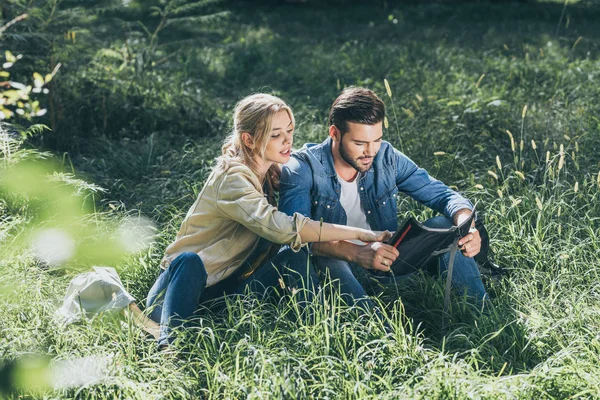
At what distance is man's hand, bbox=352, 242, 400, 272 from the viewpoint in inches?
145

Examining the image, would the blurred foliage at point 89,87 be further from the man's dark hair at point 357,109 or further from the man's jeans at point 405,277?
the man's jeans at point 405,277

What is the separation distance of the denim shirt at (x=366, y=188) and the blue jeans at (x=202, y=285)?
0.32 meters

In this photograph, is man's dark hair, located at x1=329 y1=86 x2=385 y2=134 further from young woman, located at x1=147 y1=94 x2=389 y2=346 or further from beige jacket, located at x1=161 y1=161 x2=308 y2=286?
beige jacket, located at x1=161 y1=161 x2=308 y2=286

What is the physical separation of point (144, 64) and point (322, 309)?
196 inches

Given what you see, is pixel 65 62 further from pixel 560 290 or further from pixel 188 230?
pixel 560 290

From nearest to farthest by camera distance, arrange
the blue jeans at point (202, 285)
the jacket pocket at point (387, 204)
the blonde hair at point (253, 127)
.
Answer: the blue jeans at point (202, 285) → the blonde hair at point (253, 127) → the jacket pocket at point (387, 204)

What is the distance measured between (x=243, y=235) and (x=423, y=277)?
3.16 feet

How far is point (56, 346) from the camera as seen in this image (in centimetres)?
344

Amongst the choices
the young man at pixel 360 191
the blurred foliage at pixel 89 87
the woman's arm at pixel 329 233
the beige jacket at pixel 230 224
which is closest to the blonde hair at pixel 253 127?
the beige jacket at pixel 230 224

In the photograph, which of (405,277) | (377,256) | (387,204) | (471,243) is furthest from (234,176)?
(471,243)

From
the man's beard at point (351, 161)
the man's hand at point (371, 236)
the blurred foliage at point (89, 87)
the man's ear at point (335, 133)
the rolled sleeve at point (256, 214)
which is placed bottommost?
the blurred foliage at point (89, 87)

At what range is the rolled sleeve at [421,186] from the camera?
4254 millimetres

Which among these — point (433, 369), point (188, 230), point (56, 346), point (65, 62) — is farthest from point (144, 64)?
point (433, 369)

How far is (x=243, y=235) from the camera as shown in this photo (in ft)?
12.8
